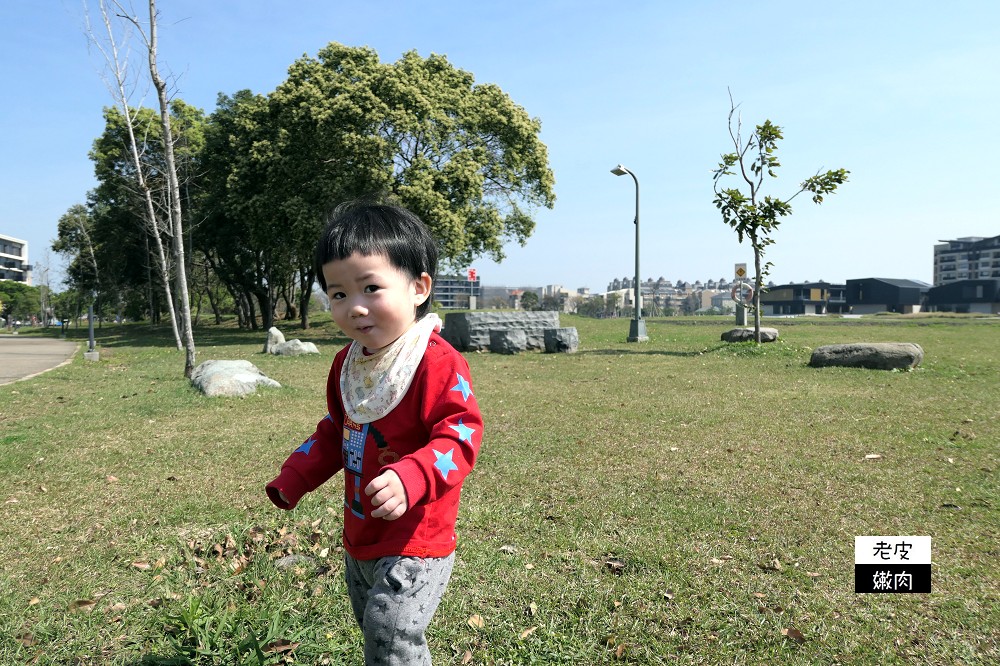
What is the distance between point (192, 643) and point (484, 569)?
161 centimetres

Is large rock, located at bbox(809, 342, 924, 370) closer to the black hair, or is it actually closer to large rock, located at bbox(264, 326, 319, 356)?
large rock, located at bbox(264, 326, 319, 356)

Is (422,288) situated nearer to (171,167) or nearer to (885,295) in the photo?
(171,167)

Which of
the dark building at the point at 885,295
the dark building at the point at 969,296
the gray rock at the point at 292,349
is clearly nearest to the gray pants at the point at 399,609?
the gray rock at the point at 292,349

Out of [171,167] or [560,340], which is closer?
[171,167]

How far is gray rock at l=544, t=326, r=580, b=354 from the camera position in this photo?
60.2ft

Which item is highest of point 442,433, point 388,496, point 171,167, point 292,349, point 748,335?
point 171,167

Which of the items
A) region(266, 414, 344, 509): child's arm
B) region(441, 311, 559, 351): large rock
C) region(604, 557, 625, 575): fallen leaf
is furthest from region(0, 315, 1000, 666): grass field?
region(441, 311, 559, 351): large rock

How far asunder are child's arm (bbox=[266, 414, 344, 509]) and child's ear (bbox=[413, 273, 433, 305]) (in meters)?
0.56

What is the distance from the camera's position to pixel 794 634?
3.28 m

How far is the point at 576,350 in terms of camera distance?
60.7 ft

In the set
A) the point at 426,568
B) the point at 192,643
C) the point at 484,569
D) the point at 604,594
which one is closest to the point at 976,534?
the point at 604,594

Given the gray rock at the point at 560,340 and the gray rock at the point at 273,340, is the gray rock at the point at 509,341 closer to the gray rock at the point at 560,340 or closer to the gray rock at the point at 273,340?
the gray rock at the point at 560,340

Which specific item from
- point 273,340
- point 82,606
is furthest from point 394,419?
point 273,340

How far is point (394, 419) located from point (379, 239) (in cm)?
59
